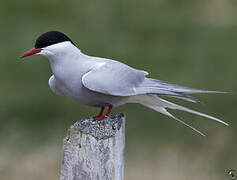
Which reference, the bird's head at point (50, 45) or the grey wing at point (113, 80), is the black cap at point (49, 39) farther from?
the grey wing at point (113, 80)

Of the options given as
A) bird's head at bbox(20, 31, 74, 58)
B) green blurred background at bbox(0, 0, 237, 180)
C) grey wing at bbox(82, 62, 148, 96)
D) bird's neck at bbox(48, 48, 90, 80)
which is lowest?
green blurred background at bbox(0, 0, 237, 180)

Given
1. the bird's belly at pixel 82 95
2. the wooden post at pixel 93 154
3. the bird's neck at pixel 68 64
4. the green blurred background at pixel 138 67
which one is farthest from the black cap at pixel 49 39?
the green blurred background at pixel 138 67

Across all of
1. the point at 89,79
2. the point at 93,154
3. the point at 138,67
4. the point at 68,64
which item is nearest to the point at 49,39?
the point at 68,64

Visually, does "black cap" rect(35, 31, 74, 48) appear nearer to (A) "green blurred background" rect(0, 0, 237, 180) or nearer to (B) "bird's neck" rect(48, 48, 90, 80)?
(B) "bird's neck" rect(48, 48, 90, 80)

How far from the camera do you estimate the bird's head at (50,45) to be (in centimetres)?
354

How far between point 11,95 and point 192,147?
7.74ft

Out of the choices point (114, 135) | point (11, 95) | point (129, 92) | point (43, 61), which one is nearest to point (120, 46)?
point (43, 61)

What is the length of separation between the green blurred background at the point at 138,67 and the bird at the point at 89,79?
204 cm

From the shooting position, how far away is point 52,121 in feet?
20.3

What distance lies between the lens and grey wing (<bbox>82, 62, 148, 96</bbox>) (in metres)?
3.52

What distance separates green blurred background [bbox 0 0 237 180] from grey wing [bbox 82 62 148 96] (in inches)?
80.3

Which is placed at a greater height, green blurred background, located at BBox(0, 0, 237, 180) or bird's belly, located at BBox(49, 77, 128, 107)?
bird's belly, located at BBox(49, 77, 128, 107)

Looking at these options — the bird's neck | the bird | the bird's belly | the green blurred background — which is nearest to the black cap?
the bird

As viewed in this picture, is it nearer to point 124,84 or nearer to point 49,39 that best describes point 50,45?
point 49,39
